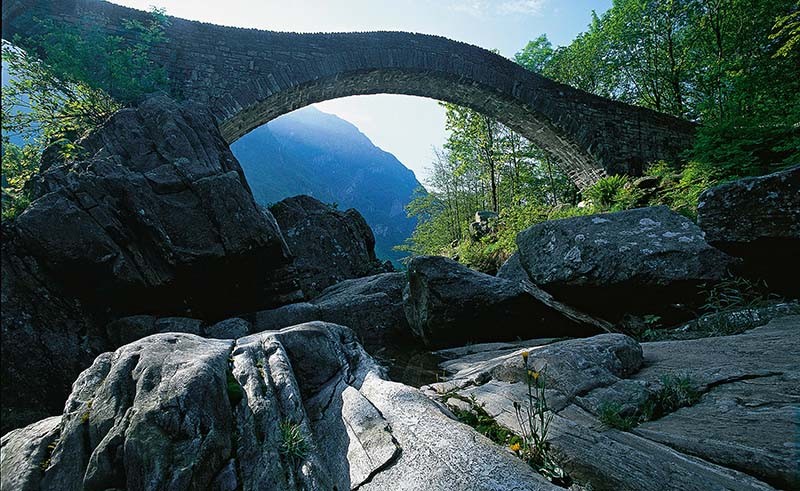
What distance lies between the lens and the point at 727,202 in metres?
5.18

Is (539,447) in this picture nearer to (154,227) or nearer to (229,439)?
(229,439)

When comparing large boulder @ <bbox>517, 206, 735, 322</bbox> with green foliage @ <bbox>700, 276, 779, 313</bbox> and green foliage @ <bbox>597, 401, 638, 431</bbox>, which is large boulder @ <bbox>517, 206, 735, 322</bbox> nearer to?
green foliage @ <bbox>700, 276, 779, 313</bbox>

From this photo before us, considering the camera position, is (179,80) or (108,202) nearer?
(108,202)

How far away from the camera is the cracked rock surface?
8.23 feet

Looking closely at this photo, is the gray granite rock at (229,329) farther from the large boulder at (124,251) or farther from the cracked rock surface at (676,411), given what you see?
the cracked rock surface at (676,411)

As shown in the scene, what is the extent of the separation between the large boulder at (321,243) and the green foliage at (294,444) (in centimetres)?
717

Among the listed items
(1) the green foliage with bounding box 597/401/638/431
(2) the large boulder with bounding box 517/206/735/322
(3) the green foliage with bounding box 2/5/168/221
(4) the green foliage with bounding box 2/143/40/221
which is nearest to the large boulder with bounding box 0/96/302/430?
(4) the green foliage with bounding box 2/143/40/221

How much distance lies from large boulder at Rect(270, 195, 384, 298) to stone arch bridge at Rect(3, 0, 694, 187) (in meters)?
3.90

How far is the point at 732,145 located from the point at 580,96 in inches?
389

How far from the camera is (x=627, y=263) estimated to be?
595cm

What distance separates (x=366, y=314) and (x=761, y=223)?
587 centimetres

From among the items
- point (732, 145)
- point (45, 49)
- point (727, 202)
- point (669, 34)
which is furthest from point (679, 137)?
point (45, 49)

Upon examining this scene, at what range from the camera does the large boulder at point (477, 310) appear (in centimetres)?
621

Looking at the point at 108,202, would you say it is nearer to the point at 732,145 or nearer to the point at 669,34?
the point at 732,145
